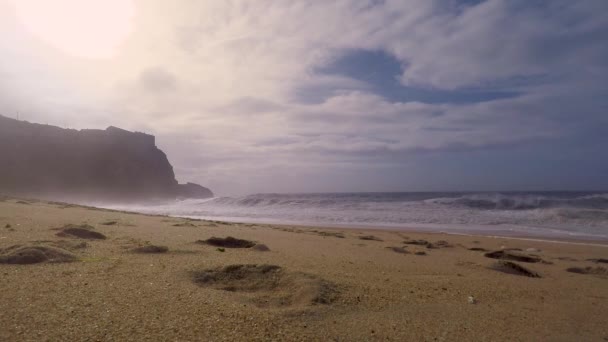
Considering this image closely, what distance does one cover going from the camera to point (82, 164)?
57625mm

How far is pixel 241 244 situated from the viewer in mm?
6293

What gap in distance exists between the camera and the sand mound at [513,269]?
5.27m

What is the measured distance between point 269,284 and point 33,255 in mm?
2289

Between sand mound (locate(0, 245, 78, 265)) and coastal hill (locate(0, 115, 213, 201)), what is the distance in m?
49.0

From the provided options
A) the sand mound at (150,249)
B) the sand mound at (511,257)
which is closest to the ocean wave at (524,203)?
the sand mound at (511,257)

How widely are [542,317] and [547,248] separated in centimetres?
690

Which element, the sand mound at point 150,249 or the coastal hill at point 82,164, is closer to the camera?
the sand mound at point 150,249

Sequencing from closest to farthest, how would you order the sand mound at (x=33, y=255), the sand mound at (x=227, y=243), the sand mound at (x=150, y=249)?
the sand mound at (x=33, y=255) → the sand mound at (x=150, y=249) → the sand mound at (x=227, y=243)

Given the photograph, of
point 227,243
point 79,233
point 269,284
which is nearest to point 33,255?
point 79,233

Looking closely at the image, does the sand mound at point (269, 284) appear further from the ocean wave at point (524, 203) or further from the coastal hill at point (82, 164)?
the coastal hill at point (82, 164)

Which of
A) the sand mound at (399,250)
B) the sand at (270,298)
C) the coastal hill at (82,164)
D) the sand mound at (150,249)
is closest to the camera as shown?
the sand at (270,298)

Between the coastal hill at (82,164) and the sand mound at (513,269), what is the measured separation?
5141cm

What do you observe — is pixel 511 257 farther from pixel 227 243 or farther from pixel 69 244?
pixel 69 244

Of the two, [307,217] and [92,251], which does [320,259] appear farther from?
[307,217]
